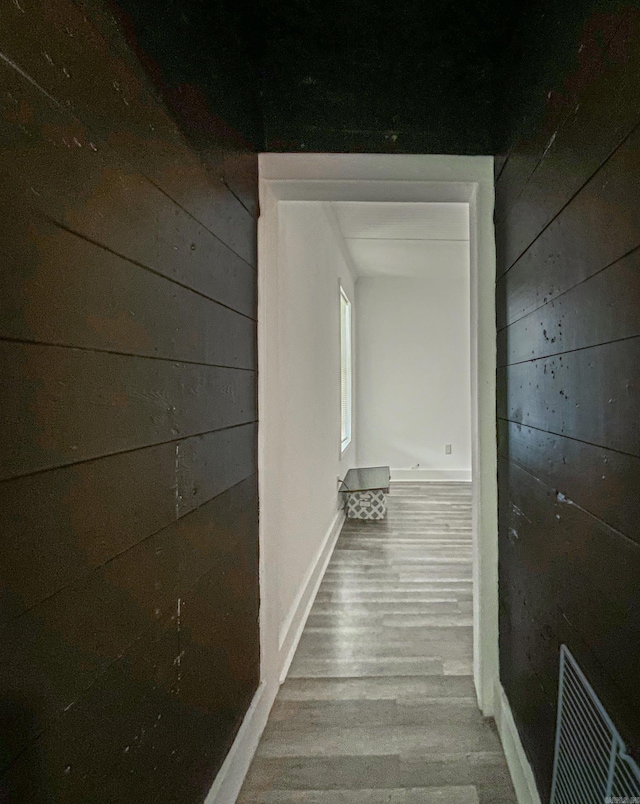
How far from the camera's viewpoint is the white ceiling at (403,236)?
3.80 meters

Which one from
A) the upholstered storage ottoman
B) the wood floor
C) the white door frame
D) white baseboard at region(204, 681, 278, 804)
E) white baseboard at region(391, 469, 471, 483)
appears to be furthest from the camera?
white baseboard at region(391, 469, 471, 483)

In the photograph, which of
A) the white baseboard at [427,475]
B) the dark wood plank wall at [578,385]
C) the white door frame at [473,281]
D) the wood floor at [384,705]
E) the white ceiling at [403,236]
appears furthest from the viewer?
the white baseboard at [427,475]

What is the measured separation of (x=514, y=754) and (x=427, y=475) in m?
5.07

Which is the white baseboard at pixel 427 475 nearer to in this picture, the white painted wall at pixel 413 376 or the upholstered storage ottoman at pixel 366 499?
the white painted wall at pixel 413 376

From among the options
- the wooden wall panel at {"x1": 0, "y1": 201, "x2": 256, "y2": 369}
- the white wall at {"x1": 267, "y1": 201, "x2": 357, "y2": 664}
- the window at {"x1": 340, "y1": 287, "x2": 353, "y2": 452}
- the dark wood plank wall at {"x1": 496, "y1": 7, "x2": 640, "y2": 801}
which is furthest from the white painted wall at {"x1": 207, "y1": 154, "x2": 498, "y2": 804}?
the window at {"x1": 340, "y1": 287, "x2": 353, "y2": 452}

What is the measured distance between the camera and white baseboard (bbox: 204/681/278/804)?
139 centimetres

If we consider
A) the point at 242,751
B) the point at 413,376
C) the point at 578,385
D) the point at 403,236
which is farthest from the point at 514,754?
the point at 413,376

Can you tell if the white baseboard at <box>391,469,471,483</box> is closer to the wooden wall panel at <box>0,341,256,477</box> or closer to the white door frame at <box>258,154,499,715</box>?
the white door frame at <box>258,154,499,715</box>

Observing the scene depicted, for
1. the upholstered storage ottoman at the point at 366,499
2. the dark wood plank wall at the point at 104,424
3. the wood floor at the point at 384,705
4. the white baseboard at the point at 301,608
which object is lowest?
the wood floor at the point at 384,705

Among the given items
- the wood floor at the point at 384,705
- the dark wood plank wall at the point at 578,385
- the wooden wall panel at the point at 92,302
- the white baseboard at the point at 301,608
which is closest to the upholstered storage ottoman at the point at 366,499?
the white baseboard at the point at 301,608

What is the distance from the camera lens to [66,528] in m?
0.73

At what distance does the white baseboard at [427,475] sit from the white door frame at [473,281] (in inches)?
183

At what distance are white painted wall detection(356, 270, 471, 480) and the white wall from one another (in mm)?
2340

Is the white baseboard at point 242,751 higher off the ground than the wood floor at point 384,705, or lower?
higher
